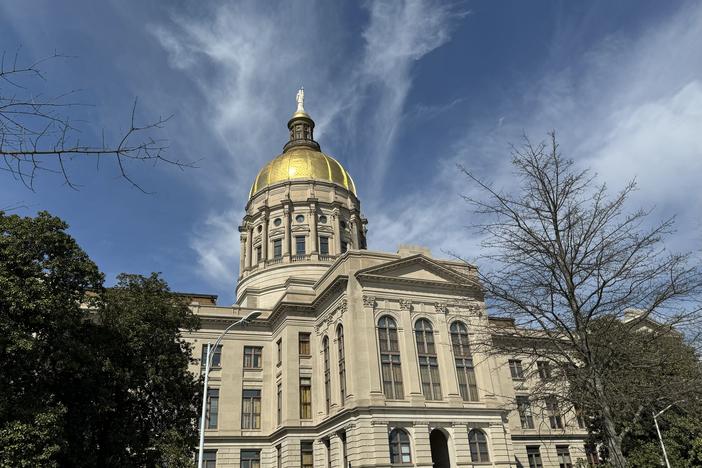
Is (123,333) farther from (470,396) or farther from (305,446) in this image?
(470,396)

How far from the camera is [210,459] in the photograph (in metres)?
42.3

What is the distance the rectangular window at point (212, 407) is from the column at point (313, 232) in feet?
58.8

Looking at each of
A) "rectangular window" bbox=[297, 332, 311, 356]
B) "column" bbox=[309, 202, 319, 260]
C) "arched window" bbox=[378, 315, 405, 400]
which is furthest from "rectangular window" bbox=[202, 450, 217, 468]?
"column" bbox=[309, 202, 319, 260]

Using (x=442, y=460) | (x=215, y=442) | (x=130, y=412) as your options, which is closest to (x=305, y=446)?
(x=215, y=442)

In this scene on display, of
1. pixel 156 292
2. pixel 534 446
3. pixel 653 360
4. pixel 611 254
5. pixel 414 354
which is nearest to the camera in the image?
pixel 611 254

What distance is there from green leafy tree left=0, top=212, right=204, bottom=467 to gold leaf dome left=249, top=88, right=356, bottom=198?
3623cm

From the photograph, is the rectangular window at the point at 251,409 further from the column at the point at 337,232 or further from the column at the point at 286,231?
the column at the point at 337,232

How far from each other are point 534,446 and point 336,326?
76.9ft

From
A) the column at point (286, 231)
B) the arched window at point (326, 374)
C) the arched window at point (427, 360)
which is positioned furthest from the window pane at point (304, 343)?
the column at point (286, 231)

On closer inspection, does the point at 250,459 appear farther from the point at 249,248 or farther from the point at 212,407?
the point at 249,248

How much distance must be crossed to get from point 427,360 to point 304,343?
37.0ft

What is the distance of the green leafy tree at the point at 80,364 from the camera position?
798 inches

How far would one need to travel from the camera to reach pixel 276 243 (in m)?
60.2

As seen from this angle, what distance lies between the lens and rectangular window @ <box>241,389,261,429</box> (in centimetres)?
4469
